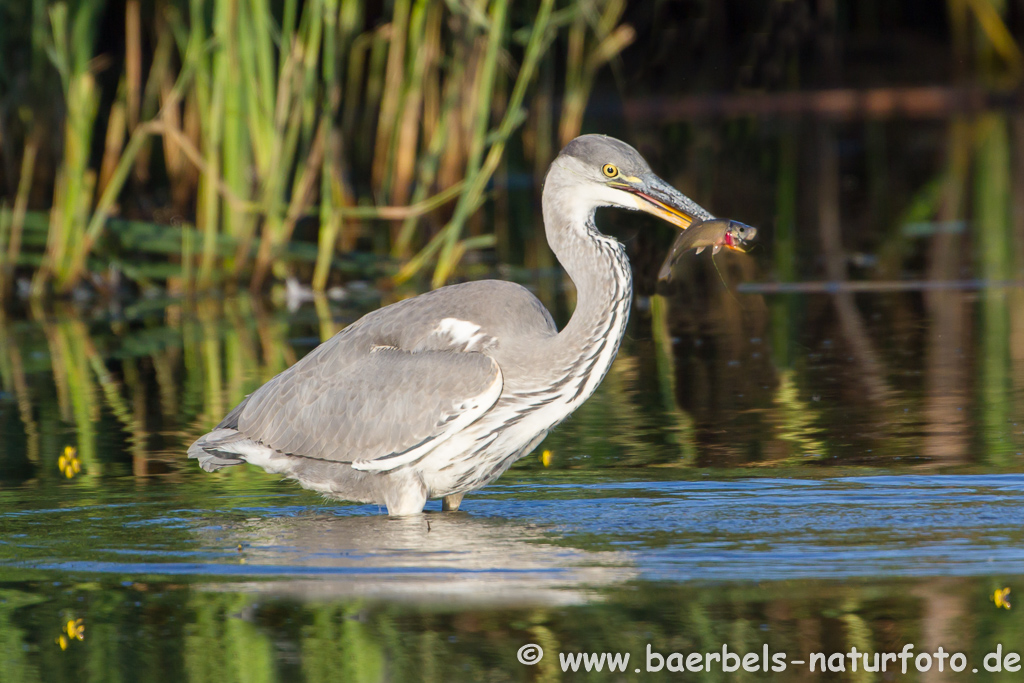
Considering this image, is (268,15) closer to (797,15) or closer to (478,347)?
(478,347)

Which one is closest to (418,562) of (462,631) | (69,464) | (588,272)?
(462,631)

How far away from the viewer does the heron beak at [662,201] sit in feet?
19.4

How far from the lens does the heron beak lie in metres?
5.90

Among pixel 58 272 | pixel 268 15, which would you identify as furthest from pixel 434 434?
pixel 58 272

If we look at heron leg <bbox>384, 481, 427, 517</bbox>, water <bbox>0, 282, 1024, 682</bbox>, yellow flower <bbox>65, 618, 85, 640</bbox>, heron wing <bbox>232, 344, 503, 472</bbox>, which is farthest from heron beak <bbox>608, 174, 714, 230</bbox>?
yellow flower <bbox>65, 618, 85, 640</bbox>

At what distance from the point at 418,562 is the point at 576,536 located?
2.00 ft

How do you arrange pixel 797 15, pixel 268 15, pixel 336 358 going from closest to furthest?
pixel 336 358 < pixel 268 15 < pixel 797 15

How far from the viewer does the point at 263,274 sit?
1142 cm

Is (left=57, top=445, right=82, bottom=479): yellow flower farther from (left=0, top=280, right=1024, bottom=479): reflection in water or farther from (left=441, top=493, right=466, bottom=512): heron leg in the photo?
(left=441, top=493, right=466, bottom=512): heron leg

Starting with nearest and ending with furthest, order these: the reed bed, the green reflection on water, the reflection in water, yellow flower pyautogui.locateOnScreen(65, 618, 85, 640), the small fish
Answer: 1. the green reflection on water
2. yellow flower pyautogui.locateOnScreen(65, 618, 85, 640)
3. the small fish
4. the reflection in water
5. the reed bed

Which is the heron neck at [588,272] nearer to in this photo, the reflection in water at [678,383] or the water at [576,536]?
the water at [576,536]

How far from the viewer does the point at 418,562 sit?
207 inches

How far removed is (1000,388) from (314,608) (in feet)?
14.3

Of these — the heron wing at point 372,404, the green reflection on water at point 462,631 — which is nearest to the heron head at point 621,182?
the heron wing at point 372,404
